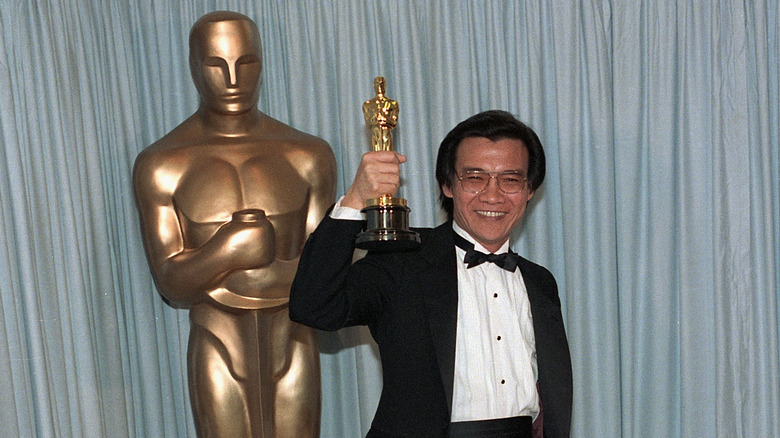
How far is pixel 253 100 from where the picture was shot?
9.41 ft

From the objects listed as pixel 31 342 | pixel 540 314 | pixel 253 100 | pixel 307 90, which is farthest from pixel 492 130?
pixel 31 342

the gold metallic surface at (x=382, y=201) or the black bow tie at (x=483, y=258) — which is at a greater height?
the gold metallic surface at (x=382, y=201)

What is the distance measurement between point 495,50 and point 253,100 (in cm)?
98

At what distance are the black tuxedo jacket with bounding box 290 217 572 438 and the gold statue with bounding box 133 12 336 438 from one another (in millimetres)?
606

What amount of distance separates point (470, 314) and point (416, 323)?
0.54 feet

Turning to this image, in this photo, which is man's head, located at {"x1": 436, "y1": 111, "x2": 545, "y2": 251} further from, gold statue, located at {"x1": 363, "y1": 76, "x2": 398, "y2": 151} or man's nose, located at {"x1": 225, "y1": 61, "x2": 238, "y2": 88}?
man's nose, located at {"x1": 225, "y1": 61, "x2": 238, "y2": 88}

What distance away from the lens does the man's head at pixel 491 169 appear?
2.32m

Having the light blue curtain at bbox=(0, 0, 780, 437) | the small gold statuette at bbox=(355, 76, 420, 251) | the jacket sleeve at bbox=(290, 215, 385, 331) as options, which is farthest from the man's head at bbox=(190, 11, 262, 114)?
the jacket sleeve at bbox=(290, 215, 385, 331)

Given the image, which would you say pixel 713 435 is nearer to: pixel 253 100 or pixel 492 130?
pixel 492 130

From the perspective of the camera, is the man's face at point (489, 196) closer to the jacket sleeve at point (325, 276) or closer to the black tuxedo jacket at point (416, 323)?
the black tuxedo jacket at point (416, 323)

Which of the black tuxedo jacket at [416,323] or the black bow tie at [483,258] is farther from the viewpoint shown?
the black bow tie at [483,258]

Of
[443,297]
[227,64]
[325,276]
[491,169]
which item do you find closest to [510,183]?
A: [491,169]

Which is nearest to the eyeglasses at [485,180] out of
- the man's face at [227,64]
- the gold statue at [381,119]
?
the gold statue at [381,119]

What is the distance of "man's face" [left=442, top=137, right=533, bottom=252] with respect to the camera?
2307 mm
